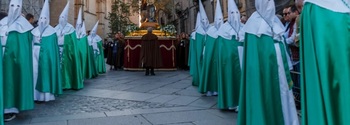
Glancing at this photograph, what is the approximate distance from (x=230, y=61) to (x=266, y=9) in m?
1.78

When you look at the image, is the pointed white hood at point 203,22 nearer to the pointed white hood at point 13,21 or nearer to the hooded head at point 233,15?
the hooded head at point 233,15

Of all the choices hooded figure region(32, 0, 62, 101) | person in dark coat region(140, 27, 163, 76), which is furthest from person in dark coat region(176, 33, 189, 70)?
hooded figure region(32, 0, 62, 101)

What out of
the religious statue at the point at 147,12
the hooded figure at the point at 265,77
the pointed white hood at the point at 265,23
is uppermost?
the religious statue at the point at 147,12

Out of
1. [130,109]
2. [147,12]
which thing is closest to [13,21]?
[130,109]

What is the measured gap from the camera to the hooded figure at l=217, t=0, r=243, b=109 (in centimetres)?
516

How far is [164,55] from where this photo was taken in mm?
13938

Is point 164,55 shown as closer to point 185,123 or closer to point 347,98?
point 185,123

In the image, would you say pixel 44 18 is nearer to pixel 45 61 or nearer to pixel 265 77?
pixel 45 61

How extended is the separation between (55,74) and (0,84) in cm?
276

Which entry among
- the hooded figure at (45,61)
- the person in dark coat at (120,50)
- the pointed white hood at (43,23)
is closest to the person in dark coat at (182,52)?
the person in dark coat at (120,50)

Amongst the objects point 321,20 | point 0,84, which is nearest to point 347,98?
point 321,20

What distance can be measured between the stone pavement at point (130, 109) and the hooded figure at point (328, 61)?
248 centimetres

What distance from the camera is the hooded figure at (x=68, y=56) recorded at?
790cm

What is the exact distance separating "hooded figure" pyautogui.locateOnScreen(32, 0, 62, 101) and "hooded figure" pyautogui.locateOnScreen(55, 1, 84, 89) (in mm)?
1317
